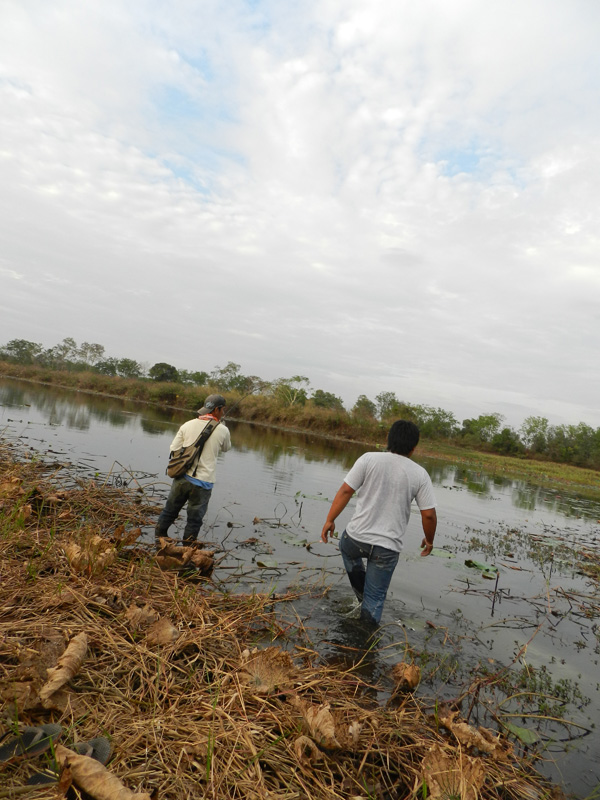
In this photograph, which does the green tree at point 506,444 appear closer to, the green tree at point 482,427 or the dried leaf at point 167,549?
the green tree at point 482,427

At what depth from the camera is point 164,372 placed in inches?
3056

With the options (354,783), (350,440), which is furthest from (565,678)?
(350,440)

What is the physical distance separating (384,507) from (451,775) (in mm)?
2269

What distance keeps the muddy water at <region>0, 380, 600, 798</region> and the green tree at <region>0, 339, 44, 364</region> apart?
63.0 m

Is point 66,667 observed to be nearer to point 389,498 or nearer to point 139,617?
point 139,617

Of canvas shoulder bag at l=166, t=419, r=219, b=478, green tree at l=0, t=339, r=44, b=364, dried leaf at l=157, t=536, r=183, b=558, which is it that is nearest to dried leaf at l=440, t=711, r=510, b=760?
dried leaf at l=157, t=536, r=183, b=558

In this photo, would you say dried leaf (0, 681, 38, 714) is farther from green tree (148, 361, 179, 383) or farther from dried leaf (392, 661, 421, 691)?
green tree (148, 361, 179, 383)

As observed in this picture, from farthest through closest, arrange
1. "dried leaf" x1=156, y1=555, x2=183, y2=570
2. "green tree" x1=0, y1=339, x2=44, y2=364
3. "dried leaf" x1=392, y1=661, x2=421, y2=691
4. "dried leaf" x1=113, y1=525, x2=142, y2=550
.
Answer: "green tree" x1=0, y1=339, x2=44, y2=364 < "dried leaf" x1=156, y1=555, x2=183, y2=570 < "dried leaf" x1=113, y1=525, x2=142, y2=550 < "dried leaf" x1=392, y1=661, x2=421, y2=691

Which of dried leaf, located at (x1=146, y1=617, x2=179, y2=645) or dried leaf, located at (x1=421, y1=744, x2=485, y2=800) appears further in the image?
dried leaf, located at (x1=146, y1=617, x2=179, y2=645)

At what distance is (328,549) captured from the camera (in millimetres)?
7848

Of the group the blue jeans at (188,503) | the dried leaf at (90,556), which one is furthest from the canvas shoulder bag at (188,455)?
the dried leaf at (90,556)

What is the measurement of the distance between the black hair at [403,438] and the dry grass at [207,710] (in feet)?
6.40

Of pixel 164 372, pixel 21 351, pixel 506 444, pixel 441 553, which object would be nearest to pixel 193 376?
pixel 164 372

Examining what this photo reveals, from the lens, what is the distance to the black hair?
4508mm
